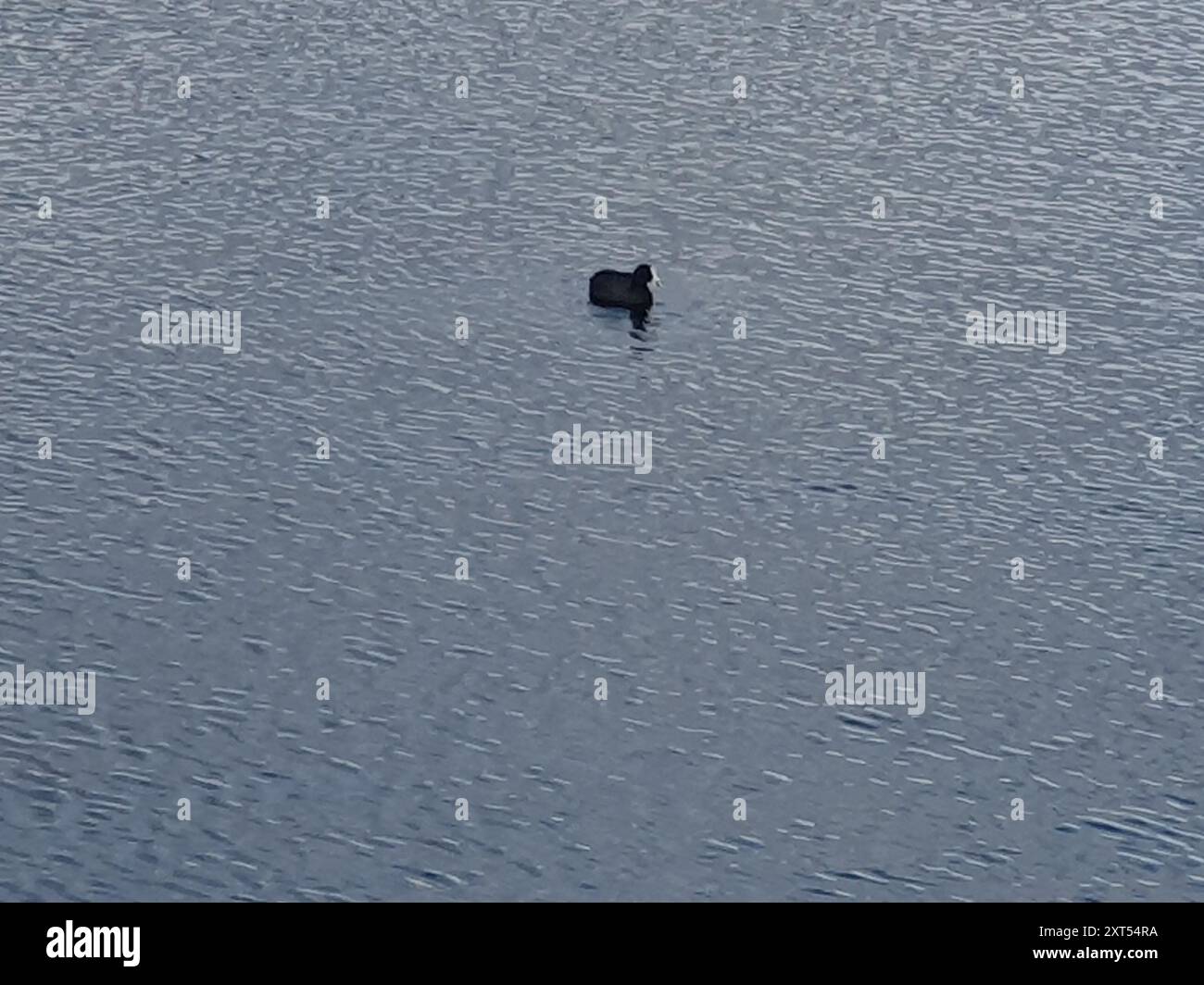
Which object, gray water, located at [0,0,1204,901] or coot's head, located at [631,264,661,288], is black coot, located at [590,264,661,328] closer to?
coot's head, located at [631,264,661,288]

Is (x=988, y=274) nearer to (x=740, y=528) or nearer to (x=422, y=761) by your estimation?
(x=740, y=528)

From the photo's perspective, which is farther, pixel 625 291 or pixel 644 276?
pixel 644 276

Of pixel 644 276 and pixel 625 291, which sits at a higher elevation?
pixel 644 276

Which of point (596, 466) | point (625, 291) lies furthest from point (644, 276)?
point (596, 466)

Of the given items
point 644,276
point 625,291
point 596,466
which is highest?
point 644,276

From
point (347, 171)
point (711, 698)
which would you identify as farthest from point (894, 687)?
point (347, 171)

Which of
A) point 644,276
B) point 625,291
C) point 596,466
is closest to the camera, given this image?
point 596,466

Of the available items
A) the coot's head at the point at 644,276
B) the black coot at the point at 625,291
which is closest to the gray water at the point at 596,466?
the black coot at the point at 625,291

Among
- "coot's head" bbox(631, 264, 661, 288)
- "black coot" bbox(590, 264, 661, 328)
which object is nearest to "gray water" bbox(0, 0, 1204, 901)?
"black coot" bbox(590, 264, 661, 328)

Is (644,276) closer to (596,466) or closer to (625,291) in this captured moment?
(625,291)
